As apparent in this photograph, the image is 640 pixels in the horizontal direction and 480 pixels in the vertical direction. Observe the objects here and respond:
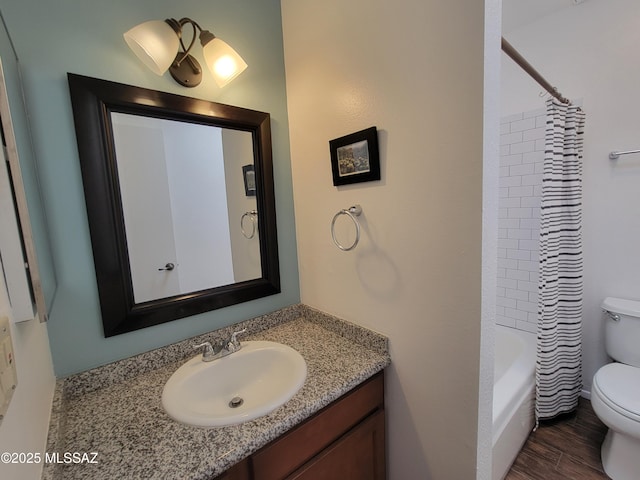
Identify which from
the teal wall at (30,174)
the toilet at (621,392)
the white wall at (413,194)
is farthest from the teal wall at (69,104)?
the toilet at (621,392)

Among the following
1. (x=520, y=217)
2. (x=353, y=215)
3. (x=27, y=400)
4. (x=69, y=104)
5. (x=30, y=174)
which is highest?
(x=69, y=104)

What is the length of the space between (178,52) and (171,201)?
549mm

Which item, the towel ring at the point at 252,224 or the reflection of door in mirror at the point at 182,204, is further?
the towel ring at the point at 252,224

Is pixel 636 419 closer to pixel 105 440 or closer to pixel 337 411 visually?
pixel 337 411

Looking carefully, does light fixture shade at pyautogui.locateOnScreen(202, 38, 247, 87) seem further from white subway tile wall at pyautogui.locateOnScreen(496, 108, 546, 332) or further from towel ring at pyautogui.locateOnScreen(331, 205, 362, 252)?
white subway tile wall at pyautogui.locateOnScreen(496, 108, 546, 332)

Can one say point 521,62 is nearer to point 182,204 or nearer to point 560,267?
point 560,267

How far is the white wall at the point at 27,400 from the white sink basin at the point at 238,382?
0.27 metres

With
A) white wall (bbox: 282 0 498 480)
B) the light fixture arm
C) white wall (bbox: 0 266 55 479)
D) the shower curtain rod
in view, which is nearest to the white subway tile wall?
the shower curtain rod

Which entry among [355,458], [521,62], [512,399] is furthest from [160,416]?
[521,62]

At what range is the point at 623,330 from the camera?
5.14ft

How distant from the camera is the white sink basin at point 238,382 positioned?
0.81 metres

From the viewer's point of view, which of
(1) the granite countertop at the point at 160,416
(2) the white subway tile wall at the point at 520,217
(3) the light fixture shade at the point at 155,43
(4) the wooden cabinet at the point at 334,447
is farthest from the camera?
(2) the white subway tile wall at the point at 520,217

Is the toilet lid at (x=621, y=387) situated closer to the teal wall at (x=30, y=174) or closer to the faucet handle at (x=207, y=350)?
the faucet handle at (x=207, y=350)

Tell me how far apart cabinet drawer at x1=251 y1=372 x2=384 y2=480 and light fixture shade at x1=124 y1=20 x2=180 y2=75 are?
1218 millimetres
